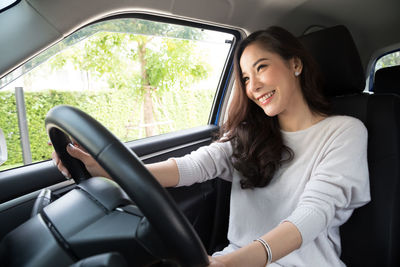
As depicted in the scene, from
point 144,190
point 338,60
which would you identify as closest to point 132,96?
point 338,60

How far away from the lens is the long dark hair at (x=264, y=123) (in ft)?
4.17

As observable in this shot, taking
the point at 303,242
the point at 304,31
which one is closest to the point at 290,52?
the point at 303,242

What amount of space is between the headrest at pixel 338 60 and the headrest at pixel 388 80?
74cm

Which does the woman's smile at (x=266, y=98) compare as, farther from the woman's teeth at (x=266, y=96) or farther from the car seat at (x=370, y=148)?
the car seat at (x=370, y=148)

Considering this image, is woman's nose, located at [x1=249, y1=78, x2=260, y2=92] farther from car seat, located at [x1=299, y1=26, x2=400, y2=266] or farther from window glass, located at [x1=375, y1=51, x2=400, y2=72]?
window glass, located at [x1=375, y1=51, x2=400, y2=72]

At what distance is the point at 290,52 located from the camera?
4.36ft

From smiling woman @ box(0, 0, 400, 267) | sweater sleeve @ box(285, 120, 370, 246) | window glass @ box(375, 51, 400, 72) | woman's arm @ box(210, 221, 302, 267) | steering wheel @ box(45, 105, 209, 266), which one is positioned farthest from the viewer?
window glass @ box(375, 51, 400, 72)

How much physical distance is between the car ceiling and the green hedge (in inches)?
13.4

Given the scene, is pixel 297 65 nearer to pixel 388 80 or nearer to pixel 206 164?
pixel 206 164

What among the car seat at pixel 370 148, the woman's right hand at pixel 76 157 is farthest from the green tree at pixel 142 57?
the car seat at pixel 370 148

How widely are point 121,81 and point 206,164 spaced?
3.59 feet

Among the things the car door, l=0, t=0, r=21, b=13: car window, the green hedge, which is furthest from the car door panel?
l=0, t=0, r=21, b=13: car window

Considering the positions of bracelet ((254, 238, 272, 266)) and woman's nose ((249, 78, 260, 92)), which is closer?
bracelet ((254, 238, 272, 266))

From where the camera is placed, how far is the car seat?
1.13m
